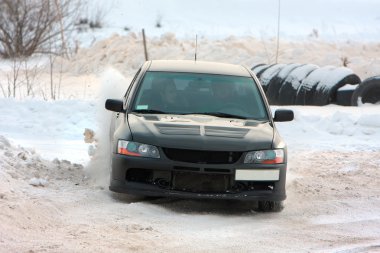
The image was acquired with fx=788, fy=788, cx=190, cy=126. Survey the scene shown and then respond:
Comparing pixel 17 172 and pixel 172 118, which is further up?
pixel 172 118

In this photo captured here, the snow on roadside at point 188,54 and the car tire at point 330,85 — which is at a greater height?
the car tire at point 330,85

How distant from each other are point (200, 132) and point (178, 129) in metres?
0.22

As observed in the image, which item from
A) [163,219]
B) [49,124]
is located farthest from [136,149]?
[49,124]

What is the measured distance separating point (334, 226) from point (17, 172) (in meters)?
3.37

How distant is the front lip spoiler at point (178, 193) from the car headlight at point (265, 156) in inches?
11.6

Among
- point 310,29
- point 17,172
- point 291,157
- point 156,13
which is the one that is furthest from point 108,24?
point 17,172

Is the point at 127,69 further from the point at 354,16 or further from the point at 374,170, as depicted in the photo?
the point at 354,16

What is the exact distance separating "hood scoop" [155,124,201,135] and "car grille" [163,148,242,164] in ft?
0.72

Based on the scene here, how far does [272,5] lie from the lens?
4847 centimetres

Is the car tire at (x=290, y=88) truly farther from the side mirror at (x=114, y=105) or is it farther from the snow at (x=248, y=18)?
the snow at (x=248, y=18)

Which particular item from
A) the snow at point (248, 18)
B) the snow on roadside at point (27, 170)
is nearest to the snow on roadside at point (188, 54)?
the snow at point (248, 18)

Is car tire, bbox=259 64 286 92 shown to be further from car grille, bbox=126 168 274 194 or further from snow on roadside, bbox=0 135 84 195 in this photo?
car grille, bbox=126 168 274 194

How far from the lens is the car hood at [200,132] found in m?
7.38

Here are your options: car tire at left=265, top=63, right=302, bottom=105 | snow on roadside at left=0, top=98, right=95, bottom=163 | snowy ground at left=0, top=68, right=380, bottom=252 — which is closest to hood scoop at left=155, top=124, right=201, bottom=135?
snowy ground at left=0, top=68, right=380, bottom=252
